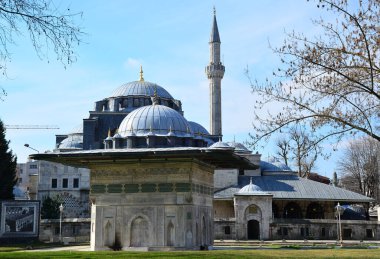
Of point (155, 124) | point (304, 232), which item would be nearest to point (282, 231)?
point (304, 232)

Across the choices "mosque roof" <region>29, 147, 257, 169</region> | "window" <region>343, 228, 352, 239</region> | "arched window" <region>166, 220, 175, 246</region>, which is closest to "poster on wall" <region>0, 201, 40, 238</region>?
"mosque roof" <region>29, 147, 257, 169</region>

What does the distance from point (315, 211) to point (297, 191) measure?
3.24 m

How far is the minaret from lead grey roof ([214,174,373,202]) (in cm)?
1150

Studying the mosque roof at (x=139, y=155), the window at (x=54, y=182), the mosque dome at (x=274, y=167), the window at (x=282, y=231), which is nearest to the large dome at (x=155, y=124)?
the mosque roof at (x=139, y=155)

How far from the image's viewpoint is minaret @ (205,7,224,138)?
5838 centimetres

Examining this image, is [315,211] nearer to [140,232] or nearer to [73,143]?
[73,143]

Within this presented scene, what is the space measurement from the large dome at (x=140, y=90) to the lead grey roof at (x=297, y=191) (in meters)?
10.7

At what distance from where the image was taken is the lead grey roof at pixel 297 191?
44.4 meters

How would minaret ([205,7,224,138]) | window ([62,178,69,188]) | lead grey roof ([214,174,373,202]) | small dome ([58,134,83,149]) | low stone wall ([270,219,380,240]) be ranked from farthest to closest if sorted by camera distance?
1. minaret ([205,7,224,138])
2. small dome ([58,134,83,149])
3. window ([62,178,69,188])
4. lead grey roof ([214,174,373,202])
5. low stone wall ([270,219,380,240])

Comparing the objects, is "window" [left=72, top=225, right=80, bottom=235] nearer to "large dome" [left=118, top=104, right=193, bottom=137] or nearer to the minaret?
"large dome" [left=118, top=104, right=193, bottom=137]

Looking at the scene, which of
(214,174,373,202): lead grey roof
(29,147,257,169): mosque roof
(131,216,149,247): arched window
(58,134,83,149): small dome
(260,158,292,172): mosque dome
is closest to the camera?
(29,147,257,169): mosque roof

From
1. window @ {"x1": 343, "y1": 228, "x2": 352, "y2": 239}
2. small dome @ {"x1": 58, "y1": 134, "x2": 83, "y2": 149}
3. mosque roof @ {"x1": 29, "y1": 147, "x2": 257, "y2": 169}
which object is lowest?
window @ {"x1": 343, "y1": 228, "x2": 352, "y2": 239}

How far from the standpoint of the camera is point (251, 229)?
1615 inches

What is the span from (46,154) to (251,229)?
22312 millimetres
